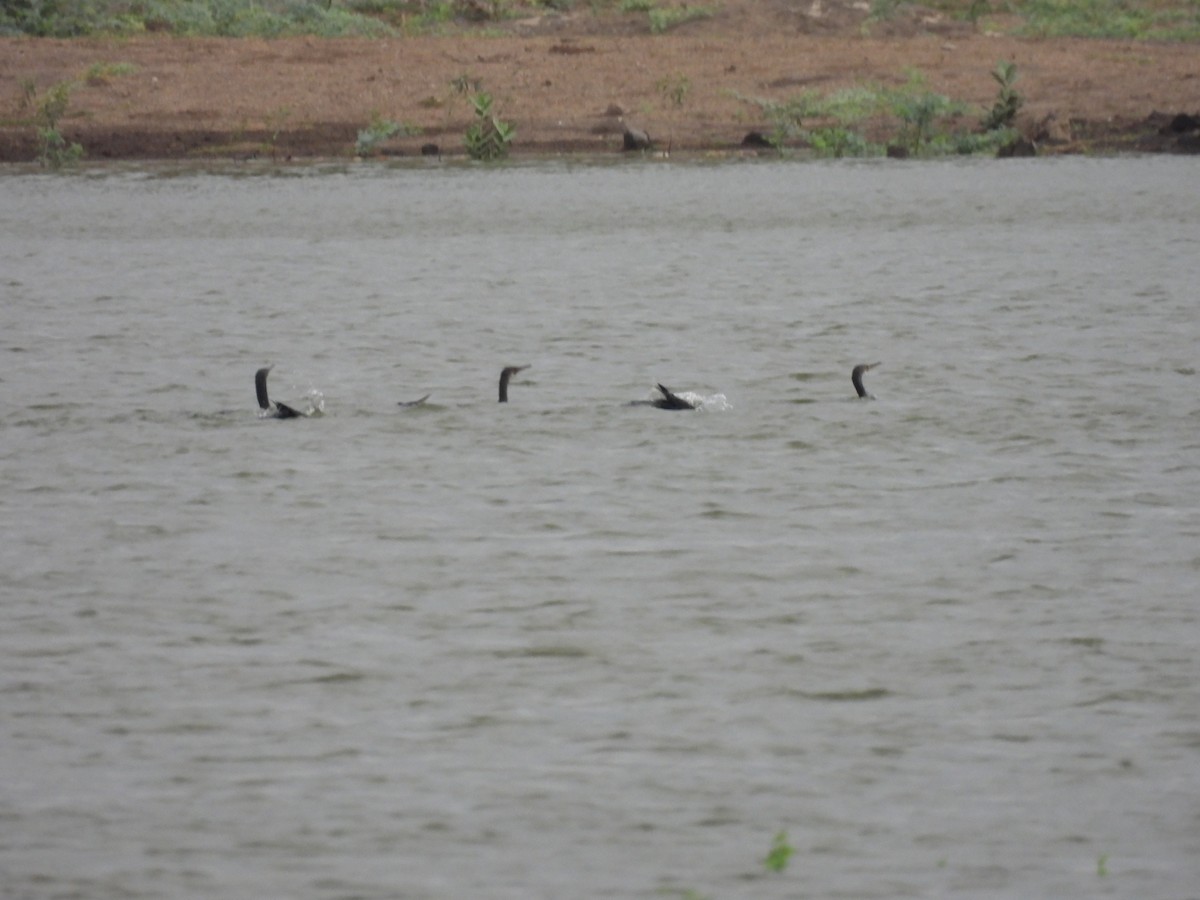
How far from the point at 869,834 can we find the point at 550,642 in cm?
227

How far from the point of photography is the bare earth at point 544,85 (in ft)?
137

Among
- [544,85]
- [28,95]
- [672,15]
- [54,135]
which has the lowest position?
[54,135]

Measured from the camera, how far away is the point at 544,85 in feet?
149

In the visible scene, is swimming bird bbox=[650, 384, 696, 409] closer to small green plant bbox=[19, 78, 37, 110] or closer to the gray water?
the gray water

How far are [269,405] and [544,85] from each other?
3260 cm

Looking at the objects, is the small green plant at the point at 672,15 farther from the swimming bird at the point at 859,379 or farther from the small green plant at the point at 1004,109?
the swimming bird at the point at 859,379

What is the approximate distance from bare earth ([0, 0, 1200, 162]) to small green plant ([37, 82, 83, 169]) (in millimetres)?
390

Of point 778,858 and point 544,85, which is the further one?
point 544,85

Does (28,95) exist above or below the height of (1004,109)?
below

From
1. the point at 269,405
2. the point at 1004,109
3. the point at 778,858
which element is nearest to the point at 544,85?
the point at 1004,109

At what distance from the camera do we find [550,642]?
7.88 m

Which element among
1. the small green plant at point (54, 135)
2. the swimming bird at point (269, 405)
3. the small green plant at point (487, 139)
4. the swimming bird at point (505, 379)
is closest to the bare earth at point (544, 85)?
the small green plant at point (54, 135)

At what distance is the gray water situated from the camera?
19.2ft

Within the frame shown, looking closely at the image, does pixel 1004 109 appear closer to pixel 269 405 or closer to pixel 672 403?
pixel 672 403
